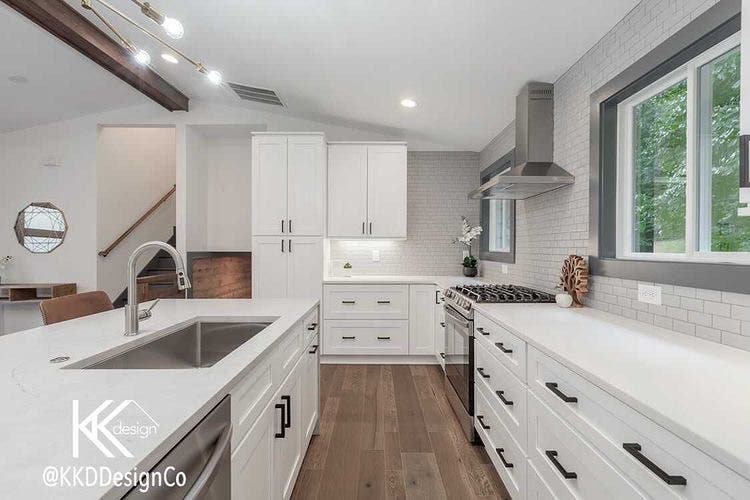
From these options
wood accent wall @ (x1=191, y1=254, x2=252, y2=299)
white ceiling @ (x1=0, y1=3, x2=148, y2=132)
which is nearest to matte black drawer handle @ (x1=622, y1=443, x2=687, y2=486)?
white ceiling @ (x1=0, y1=3, x2=148, y2=132)

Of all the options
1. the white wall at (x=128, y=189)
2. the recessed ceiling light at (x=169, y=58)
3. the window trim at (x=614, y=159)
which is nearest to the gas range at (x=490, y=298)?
the window trim at (x=614, y=159)

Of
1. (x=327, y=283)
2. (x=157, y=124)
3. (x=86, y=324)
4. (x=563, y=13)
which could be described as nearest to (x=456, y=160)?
(x=327, y=283)

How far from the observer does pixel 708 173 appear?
157cm

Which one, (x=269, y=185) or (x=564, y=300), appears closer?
(x=564, y=300)

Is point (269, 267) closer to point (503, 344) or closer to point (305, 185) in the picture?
point (305, 185)

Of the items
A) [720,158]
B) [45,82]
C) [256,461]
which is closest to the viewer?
[256,461]

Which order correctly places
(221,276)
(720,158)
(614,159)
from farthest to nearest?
(221,276), (614,159), (720,158)

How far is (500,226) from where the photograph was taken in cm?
407

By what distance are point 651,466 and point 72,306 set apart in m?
2.48

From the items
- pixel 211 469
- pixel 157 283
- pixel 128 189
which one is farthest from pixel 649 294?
pixel 128 189

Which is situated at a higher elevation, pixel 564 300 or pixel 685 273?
pixel 685 273

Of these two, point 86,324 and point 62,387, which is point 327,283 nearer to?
point 86,324

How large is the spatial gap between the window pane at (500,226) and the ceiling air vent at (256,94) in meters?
2.71

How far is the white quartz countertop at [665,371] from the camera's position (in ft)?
2.38
